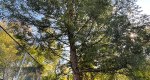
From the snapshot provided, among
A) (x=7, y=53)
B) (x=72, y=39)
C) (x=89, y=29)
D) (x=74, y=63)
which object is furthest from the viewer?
(x=7, y=53)

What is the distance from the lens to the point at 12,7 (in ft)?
33.6

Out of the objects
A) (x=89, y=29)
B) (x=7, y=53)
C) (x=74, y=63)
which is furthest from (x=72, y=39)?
(x=7, y=53)

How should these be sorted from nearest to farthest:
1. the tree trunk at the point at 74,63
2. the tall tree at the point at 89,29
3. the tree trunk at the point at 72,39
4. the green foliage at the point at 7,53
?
the tall tree at the point at 89,29 → the tree trunk at the point at 72,39 → the tree trunk at the point at 74,63 → the green foliage at the point at 7,53

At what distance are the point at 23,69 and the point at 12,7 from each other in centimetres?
735

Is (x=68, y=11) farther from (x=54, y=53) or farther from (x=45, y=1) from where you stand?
(x=54, y=53)

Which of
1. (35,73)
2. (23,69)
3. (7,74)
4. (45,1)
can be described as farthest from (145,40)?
(7,74)

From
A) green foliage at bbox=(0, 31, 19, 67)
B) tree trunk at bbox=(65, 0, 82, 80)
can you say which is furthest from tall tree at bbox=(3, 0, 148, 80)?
green foliage at bbox=(0, 31, 19, 67)

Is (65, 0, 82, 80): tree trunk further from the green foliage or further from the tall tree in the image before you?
the green foliage

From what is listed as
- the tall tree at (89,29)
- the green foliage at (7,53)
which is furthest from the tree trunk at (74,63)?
the green foliage at (7,53)

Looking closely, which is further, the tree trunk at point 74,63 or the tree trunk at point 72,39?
the tree trunk at point 74,63

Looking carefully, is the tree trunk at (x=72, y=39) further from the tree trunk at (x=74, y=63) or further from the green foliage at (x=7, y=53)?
the green foliage at (x=7, y=53)

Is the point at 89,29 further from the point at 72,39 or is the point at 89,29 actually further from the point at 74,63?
the point at 74,63

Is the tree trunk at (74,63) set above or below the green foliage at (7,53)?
below

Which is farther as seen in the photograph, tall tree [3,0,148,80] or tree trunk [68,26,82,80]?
tree trunk [68,26,82,80]
